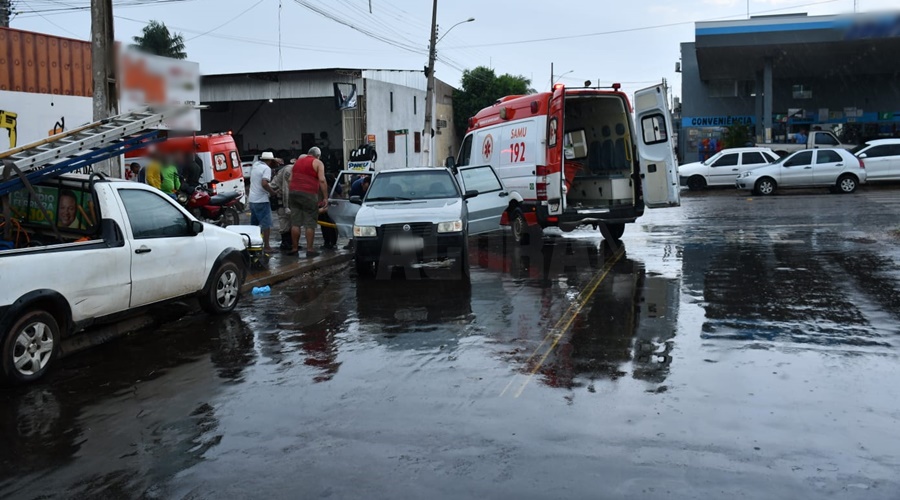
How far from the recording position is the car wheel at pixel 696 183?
104 ft

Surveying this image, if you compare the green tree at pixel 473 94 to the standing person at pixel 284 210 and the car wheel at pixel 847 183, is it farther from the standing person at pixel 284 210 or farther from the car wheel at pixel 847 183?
the standing person at pixel 284 210

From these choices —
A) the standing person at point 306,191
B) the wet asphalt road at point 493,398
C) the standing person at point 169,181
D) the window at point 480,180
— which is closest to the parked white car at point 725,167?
the window at point 480,180

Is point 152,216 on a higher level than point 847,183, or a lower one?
lower

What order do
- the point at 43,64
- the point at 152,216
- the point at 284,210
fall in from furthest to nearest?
the point at 43,64
the point at 284,210
the point at 152,216

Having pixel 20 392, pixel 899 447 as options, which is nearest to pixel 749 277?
pixel 899 447

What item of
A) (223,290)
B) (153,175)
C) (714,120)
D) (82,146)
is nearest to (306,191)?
(153,175)

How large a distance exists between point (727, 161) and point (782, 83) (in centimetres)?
1458

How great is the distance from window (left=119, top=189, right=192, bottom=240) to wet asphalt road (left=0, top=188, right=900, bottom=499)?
42.8 inches

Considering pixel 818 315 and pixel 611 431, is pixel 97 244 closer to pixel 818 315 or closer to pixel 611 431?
pixel 611 431

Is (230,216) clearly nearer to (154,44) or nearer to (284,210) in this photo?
(284,210)

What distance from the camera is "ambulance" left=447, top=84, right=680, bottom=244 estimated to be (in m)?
14.3

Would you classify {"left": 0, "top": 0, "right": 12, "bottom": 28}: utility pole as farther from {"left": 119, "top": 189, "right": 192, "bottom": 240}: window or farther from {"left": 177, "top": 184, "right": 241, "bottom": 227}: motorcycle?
{"left": 119, "top": 189, "right": 192, "bottom": 240}: window

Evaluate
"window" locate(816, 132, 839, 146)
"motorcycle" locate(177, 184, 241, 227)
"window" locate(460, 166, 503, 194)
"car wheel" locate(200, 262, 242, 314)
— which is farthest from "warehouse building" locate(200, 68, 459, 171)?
"car wheel" locate(200, 262, 242, 314)

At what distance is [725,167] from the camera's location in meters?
31.3
